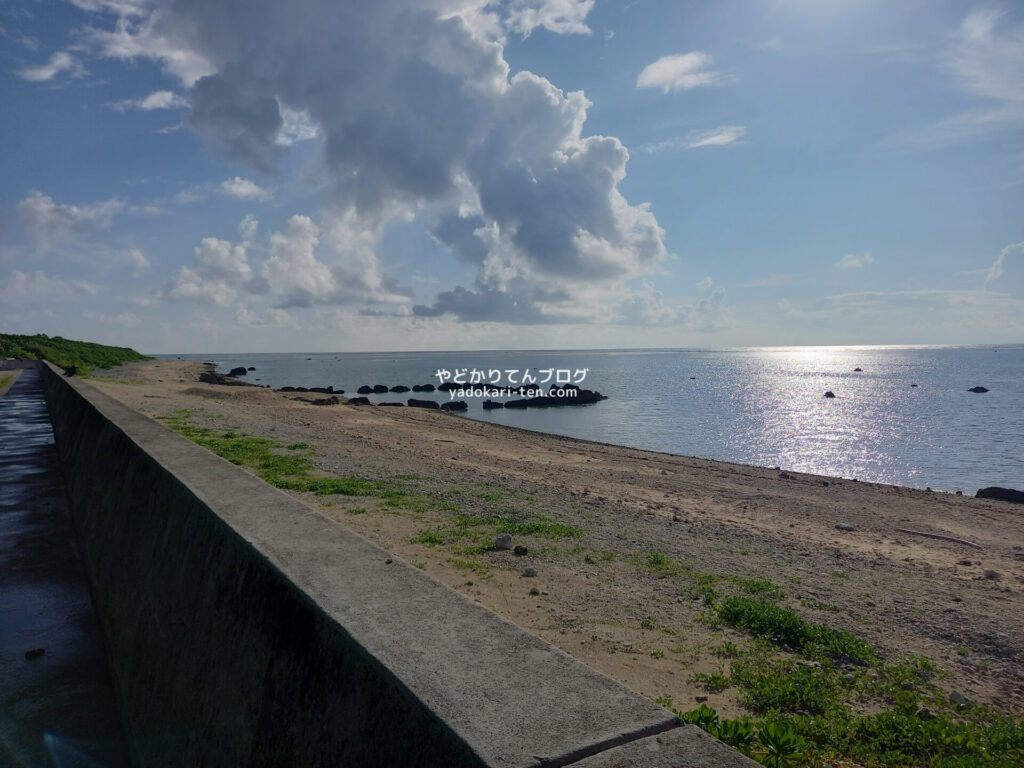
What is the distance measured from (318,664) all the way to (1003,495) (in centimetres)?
2261

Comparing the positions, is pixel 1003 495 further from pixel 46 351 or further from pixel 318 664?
pixel 46 351

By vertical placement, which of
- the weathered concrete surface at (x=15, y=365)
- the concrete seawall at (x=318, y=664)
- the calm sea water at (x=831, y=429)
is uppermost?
the concrete seawall at (x=318, y=664)

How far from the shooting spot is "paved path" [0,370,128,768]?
444cm

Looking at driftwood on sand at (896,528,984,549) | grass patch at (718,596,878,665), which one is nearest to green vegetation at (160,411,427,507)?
grass patch at (718,596,878,665)

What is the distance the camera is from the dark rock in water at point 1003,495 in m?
18.2

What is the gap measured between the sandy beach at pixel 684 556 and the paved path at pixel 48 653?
9.66 ft

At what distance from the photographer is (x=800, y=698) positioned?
13.7 ft

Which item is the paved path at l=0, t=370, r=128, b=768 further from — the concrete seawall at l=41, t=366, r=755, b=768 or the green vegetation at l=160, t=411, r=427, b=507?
the green vegetation at l=160, t=411, r=427, b=507

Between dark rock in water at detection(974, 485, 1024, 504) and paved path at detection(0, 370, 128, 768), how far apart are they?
74.2ft

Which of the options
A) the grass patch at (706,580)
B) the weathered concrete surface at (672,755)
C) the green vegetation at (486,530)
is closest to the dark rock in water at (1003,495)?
the grass patch at (706,580)

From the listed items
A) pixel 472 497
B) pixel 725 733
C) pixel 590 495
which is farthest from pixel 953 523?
pixel 725 733

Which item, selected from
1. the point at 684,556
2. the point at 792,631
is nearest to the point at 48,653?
the point at 792,631

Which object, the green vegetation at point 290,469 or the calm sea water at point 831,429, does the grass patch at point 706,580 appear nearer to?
the green vegetation at point 290,469

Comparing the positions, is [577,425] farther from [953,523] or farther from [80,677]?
[80,677]
